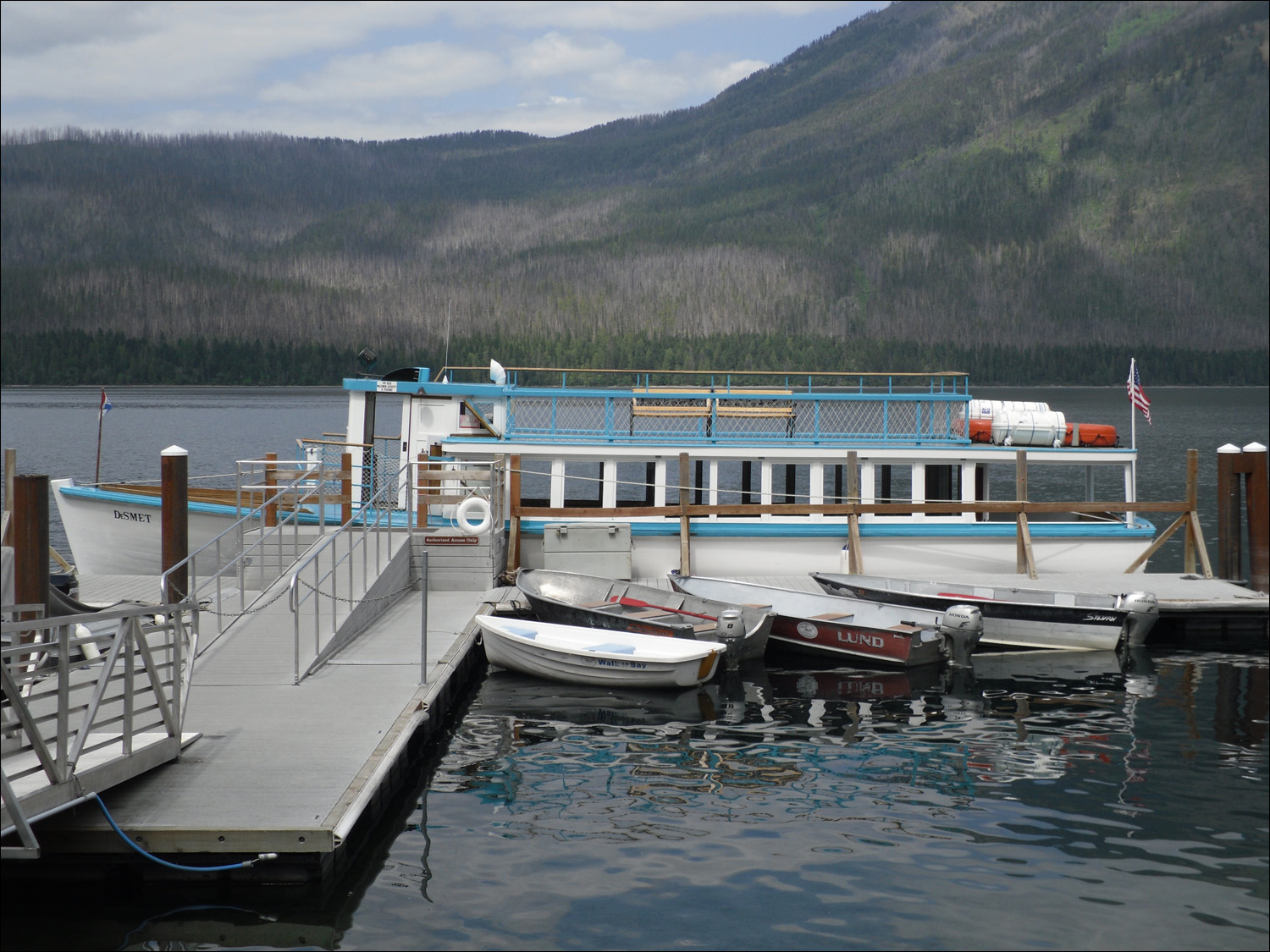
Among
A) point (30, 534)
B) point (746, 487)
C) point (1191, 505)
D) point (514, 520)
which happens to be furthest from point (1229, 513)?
point (30, 534)

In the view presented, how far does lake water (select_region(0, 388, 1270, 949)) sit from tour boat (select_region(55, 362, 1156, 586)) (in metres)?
5.14

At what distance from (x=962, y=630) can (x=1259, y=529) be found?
8096 mm

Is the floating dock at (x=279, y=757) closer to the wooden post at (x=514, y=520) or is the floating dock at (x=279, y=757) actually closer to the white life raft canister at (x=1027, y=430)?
the wooden post at (x=514, y=520)

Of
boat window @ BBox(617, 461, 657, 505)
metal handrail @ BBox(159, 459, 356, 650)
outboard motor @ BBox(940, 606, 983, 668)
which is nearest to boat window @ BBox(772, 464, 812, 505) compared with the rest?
boat window @ BBox(617, 461, 657, 505)

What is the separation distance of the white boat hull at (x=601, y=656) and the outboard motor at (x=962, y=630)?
4.10 meters

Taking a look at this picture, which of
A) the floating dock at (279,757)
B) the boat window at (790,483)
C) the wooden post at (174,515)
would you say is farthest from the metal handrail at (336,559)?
the boat window at (790,483)

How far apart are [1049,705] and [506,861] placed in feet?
31.5

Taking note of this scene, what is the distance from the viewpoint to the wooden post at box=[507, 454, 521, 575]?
22234 mm

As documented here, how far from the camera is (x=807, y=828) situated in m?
11.2

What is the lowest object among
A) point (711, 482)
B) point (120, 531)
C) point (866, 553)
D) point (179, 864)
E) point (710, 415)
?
point (179, 864)

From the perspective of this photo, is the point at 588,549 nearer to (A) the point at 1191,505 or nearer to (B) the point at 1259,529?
(A) the point at 1191,505

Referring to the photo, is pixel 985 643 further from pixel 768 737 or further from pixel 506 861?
pixel 506 861

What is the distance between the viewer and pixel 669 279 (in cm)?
16675

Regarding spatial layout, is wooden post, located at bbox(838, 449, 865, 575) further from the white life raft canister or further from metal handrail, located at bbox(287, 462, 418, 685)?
metal handrail, located at bbox(287, 462, 418, 685)
